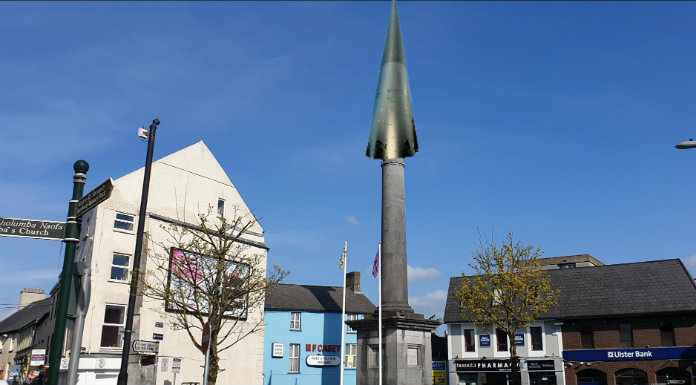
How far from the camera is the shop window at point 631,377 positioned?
135 ft

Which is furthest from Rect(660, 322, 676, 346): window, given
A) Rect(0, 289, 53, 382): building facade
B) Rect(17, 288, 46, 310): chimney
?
Rect(17, 288, 46, 310): chimney

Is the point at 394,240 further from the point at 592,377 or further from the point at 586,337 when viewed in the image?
the point at 592,377

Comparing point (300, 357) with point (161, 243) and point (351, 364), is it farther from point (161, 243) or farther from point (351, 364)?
point (161, 243)

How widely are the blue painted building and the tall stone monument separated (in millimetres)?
19255

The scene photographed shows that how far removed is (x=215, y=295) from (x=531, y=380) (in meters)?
29.4

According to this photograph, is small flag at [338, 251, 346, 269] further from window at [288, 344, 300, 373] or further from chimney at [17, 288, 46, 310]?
chimney at [17, 288, 46, 310]

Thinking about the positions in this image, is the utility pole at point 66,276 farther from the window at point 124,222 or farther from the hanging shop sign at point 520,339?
the hanging shop sign at point 520,339

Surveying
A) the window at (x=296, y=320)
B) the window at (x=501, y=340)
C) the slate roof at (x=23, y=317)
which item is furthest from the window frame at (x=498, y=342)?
the slate roof at (x=23, y=317)

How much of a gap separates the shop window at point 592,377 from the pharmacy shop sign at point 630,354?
3.19 ft

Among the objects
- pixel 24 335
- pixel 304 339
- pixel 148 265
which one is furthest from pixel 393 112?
pixel 24 335

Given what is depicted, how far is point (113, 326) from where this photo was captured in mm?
30484

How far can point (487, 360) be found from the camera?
152ft

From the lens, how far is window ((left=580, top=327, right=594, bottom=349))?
43.8 meters

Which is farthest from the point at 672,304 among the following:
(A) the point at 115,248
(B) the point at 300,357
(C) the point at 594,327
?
(A) the point at 115,248
